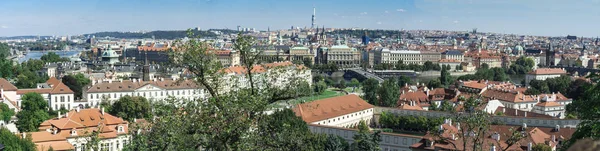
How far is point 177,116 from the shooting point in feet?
23.9

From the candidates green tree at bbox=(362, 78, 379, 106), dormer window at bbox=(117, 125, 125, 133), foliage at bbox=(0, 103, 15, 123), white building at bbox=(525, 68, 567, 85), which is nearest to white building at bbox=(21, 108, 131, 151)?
dormer window at bbox=(117, 125, 125, 133)

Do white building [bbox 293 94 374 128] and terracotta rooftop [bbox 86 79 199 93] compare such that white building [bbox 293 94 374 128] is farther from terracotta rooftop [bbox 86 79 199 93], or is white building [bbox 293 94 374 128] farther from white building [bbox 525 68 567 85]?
white building [bbox 525 68 567 85]

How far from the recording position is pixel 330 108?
27203 millimetres

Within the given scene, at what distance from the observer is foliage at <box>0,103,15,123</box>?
22812 millimetres

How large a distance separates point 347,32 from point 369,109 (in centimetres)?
14823

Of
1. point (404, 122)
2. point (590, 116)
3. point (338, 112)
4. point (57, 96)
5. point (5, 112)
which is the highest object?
point (590, 116)

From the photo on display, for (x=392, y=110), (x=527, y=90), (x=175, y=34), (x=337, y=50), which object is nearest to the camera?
(x=392, y=110)

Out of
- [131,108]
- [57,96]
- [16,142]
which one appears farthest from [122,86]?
[16,142]

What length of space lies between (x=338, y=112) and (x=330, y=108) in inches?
15.3

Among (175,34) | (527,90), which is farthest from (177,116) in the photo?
(175,34)

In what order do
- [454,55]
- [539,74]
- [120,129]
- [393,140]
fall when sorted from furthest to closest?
1. [454,55]
2. [539,74]
3. [393,140]
4. [120,129]

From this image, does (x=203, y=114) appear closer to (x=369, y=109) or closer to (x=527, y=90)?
(x=369, y=109)

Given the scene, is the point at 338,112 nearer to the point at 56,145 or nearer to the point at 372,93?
the point at 372,93

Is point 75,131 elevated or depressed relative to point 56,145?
elevated
